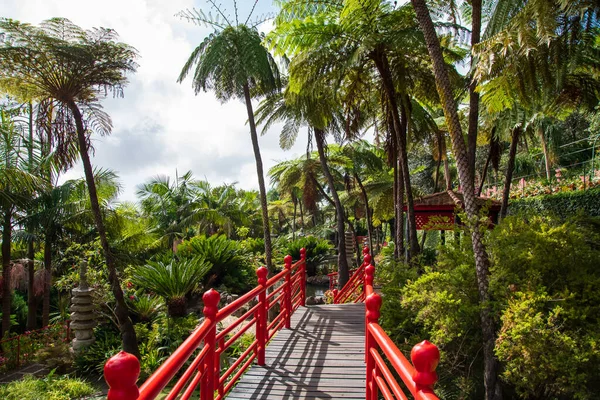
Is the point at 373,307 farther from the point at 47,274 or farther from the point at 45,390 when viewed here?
the point at 47,274

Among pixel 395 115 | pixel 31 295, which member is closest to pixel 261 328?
pixel 395 115

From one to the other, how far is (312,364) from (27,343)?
9.82 meters

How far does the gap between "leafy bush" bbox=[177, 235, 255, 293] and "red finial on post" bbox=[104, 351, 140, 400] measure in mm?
16565

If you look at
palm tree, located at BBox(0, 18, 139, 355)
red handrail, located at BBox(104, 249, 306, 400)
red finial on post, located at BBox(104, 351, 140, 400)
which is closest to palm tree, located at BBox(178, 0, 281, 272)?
palm tree, located at BBox(0, 18, 139, 355)

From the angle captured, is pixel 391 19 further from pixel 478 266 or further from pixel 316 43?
pixel 478 266

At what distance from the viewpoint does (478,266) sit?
17.6ft

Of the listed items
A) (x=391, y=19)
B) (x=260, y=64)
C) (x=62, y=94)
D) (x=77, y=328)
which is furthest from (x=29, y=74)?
(x=391, y=19)

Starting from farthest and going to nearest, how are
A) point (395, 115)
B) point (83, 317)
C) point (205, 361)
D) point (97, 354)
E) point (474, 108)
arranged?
point (83, 317)
point (97, 354)
point (395, 115)
point (474, 108)
point (205, 361)

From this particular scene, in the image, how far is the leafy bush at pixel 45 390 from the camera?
736 centimetres

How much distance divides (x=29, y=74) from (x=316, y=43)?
6818 mm

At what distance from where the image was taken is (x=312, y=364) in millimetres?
5082

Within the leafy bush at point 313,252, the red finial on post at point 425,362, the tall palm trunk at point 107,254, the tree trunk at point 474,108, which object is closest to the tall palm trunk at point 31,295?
the tall palm trunk at point 107,254

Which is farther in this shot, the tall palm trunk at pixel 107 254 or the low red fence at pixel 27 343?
the low red fence at pixel 27 343

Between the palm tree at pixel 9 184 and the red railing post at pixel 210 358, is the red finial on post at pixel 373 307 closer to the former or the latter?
the red railing post at pixel 210 358
